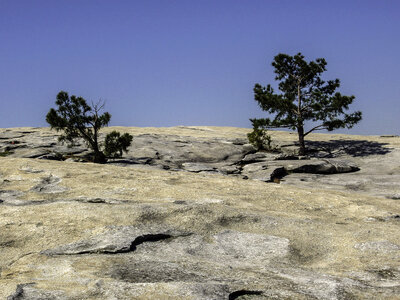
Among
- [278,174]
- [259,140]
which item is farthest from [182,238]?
[259,140]

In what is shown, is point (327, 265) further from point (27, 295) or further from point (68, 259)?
point (27, 295)

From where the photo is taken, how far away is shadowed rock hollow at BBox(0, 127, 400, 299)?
5.10 meters

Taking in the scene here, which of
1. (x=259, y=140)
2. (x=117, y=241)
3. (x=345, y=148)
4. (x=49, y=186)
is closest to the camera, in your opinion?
(x=117, y=241)

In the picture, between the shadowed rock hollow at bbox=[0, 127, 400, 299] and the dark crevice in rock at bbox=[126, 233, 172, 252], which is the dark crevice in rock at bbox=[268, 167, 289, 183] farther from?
the dark crevice in rock at bbox=[126, 233, 172, 252]

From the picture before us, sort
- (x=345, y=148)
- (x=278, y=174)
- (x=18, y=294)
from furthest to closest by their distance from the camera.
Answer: (x=345, y=148)
(x=278, y=174)
(x=18, y=294)

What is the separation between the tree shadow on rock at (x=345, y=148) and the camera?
31.8 metres

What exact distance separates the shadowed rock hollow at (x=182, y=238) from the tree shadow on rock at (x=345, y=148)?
55.9 feet

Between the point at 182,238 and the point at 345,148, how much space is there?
98.4ft

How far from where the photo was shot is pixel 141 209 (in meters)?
8.74

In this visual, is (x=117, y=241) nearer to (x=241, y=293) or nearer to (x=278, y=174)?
(x=241, y=293)

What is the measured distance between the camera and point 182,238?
7.64 metres

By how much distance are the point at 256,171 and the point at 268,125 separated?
33.7 feet

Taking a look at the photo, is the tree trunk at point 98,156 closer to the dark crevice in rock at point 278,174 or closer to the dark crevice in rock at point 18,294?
the dark crevice in rock at point 278,174

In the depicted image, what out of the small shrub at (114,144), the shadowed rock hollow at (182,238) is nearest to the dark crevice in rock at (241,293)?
the shadowed rock hollow at (182,238)
